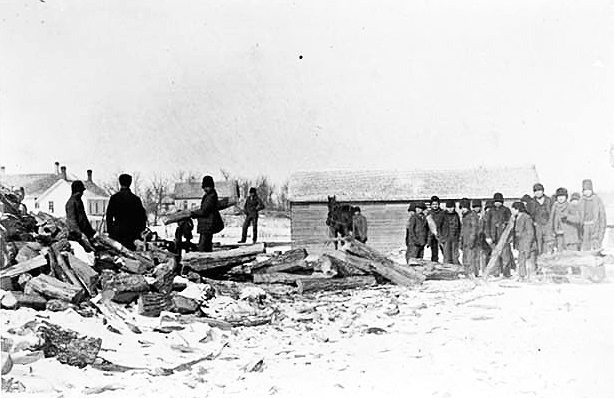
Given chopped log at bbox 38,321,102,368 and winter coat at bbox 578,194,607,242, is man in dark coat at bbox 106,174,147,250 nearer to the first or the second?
chopped log at bbox 38,321,102,368

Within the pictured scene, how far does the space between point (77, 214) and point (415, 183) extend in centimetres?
583

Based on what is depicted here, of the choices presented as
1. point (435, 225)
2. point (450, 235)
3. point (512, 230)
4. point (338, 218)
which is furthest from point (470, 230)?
point (338, 218)

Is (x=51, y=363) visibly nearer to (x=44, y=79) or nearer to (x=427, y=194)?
(x=44, y=79)

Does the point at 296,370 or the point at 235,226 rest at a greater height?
the point at 235,226

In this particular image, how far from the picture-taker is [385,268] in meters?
8.12

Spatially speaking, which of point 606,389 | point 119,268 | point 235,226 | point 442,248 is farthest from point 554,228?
point 119,268

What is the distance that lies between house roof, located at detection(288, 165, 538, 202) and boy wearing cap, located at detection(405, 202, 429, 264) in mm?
657

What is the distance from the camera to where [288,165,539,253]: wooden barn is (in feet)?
31.1

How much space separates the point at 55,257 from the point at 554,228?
21.3ft

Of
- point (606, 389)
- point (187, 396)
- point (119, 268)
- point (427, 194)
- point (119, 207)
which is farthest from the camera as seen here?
point (427, 194)

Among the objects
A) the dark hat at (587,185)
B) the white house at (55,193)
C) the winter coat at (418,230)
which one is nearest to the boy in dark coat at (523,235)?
the dark hat at (587,185)

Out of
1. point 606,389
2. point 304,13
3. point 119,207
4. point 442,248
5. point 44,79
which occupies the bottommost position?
point 606,389

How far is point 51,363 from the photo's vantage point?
15.5 feet

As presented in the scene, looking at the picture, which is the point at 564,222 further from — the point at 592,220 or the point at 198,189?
the point at 198,189
